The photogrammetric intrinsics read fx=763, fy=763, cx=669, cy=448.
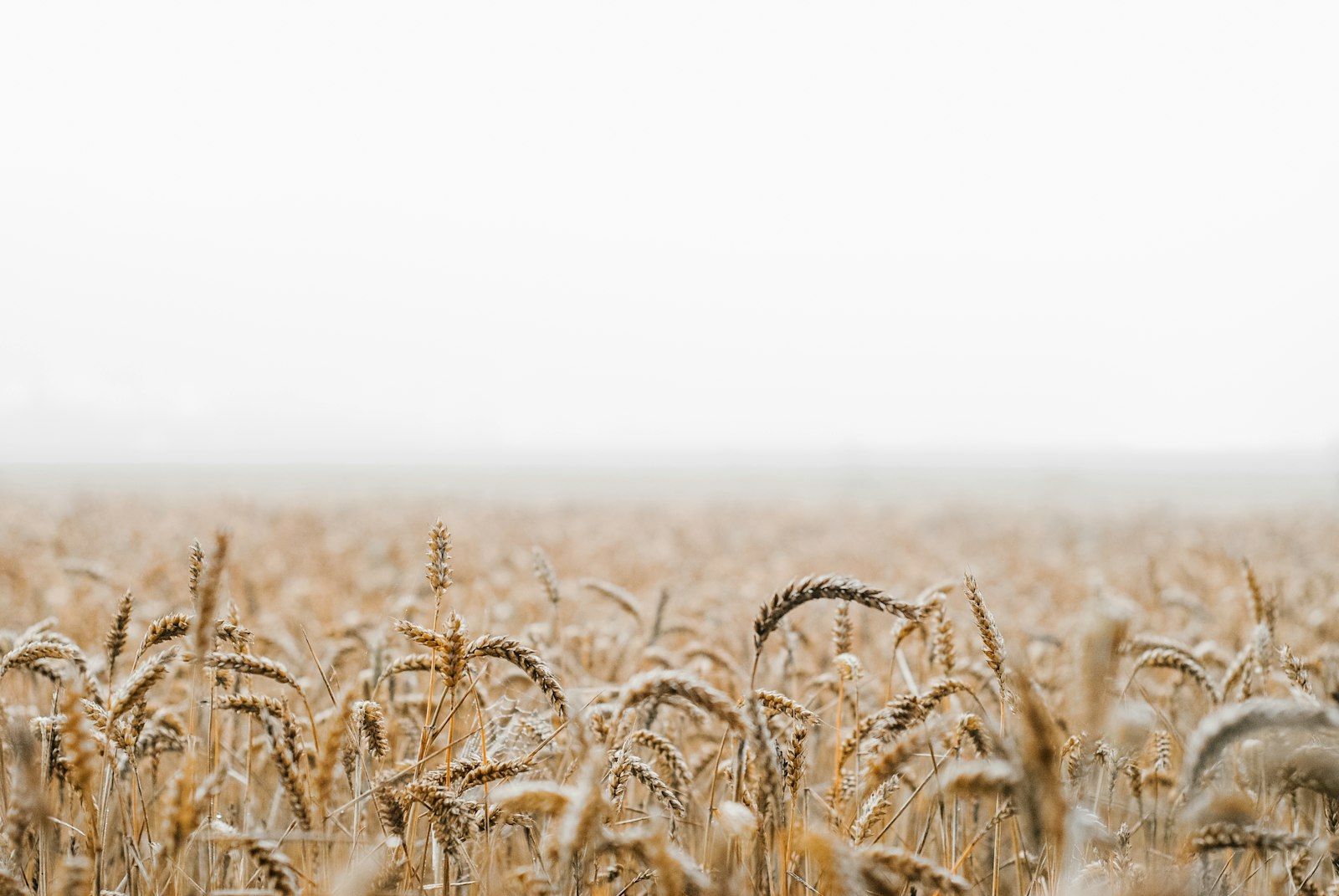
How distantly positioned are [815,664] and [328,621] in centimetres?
295

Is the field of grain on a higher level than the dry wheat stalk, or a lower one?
lower

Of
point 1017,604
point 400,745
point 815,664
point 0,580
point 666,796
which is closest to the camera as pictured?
point 666,796

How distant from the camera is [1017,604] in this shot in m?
6.67

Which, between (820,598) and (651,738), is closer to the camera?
(820,598)

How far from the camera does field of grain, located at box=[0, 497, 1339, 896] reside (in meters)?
1.22

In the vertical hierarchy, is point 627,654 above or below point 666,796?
below

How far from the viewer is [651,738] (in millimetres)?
1835

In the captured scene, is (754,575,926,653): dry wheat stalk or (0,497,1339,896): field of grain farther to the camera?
(754,575,926,653): dry wheat stalk

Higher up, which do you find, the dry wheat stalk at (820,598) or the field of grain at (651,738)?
the dry wheat stalk at (820,598)

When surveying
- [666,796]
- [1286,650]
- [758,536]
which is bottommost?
[758,536]

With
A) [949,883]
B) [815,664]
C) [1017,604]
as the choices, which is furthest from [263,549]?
[949,883]

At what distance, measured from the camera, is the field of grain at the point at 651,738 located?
3.99 feet

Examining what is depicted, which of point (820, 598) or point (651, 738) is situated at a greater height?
point (820, 598)

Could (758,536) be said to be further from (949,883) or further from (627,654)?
(949,883)
